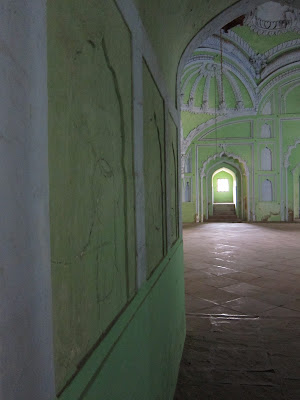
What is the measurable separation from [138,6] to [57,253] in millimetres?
1288

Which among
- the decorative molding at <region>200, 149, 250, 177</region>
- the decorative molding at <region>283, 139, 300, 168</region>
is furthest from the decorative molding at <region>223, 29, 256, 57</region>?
the decorative molding at <region>283, 139, 300, 168</region>

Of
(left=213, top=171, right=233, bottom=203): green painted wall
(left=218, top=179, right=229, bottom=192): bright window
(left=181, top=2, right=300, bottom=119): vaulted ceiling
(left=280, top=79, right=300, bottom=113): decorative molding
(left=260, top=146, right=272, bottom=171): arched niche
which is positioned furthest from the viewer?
(left=218, top=179, right=229, bottom=192): bright window

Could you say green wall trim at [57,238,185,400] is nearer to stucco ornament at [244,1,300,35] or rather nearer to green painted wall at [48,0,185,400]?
green painted wall at [48,0,185,400]

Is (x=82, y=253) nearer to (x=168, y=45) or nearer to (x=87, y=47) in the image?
(x=87, y=47)

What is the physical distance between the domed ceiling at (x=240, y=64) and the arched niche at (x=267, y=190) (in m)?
2.75

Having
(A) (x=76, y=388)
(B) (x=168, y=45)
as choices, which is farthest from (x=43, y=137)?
(B) (x=168, y=45)

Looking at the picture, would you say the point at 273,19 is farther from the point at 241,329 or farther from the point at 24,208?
the point at 24,208

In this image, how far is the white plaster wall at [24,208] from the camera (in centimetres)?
60

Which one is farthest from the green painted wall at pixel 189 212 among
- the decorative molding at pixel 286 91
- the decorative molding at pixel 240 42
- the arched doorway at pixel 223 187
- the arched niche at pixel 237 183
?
the arched doorway at pixel 223 187

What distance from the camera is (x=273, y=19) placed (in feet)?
35.1

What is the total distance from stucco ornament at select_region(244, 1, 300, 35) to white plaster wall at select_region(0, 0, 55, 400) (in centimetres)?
1142

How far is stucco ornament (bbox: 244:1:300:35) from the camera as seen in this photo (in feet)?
34.2

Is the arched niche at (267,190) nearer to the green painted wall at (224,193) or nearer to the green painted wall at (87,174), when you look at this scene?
the green painted wall at (224,193)

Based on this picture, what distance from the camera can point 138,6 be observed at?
1587 millimetres
